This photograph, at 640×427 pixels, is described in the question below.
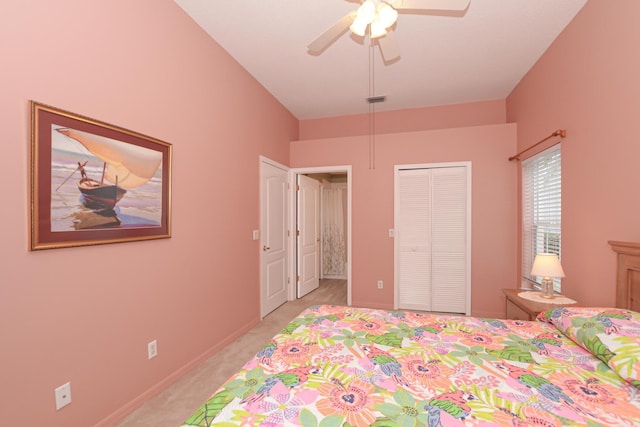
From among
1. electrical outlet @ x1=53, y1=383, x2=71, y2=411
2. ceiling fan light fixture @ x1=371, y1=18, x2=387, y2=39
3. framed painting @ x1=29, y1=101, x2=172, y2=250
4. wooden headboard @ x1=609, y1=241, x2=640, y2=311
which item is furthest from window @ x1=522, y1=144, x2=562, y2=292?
electrical outlet @ x1=53, y1=383, x2=71, y2=411

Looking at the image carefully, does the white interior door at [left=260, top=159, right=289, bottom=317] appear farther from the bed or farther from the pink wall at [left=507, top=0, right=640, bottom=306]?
the pink wall at [left=507, top=0, right=640, bottom=306]

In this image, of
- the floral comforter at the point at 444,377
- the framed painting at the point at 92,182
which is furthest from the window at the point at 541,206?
the framed painting at the point at 92,182

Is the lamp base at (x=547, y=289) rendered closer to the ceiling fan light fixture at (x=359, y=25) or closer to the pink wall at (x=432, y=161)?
the pink wall at (x=432, y=161)

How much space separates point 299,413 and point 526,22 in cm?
325

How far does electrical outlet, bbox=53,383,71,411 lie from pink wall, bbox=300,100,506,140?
161 inches

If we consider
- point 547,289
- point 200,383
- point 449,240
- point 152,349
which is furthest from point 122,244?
point 449,240

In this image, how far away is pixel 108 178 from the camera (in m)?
1.73

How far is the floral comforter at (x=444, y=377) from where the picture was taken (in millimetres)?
947

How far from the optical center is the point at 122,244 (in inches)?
72.5

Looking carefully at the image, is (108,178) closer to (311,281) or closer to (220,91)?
(220,91)

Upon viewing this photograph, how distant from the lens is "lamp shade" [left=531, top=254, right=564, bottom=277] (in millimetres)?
2262

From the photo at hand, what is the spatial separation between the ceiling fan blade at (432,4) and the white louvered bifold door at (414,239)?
2458 mm

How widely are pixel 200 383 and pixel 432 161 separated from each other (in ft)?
11.5

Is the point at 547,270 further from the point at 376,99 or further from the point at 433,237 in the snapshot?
the point at 376,99
